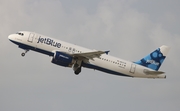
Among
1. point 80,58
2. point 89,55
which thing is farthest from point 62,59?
point 89,55

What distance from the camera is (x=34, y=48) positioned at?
85562 mm

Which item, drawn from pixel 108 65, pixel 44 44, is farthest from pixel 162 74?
pixel 44 44

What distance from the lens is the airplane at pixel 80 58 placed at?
84.8 meters

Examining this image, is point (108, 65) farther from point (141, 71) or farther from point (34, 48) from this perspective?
point (34, 48)

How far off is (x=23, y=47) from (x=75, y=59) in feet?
28.0

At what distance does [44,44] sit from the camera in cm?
8519

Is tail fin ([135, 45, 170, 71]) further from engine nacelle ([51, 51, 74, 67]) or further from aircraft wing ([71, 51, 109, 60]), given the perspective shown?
engine nacelle ([51, 51, 74, 67])

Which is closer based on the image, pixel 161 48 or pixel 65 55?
pixel 65 55

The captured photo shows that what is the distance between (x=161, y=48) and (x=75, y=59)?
16.9 meters

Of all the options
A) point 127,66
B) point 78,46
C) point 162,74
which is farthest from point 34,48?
point 162,74

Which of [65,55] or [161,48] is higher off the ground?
[161,48]

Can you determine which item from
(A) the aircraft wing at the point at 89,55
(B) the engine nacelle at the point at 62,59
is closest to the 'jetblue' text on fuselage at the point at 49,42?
(B) the engine nacelle at the point at 62,59

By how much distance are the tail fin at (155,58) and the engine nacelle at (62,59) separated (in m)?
→ 12.6

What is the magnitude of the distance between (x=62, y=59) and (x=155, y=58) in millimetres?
17626
